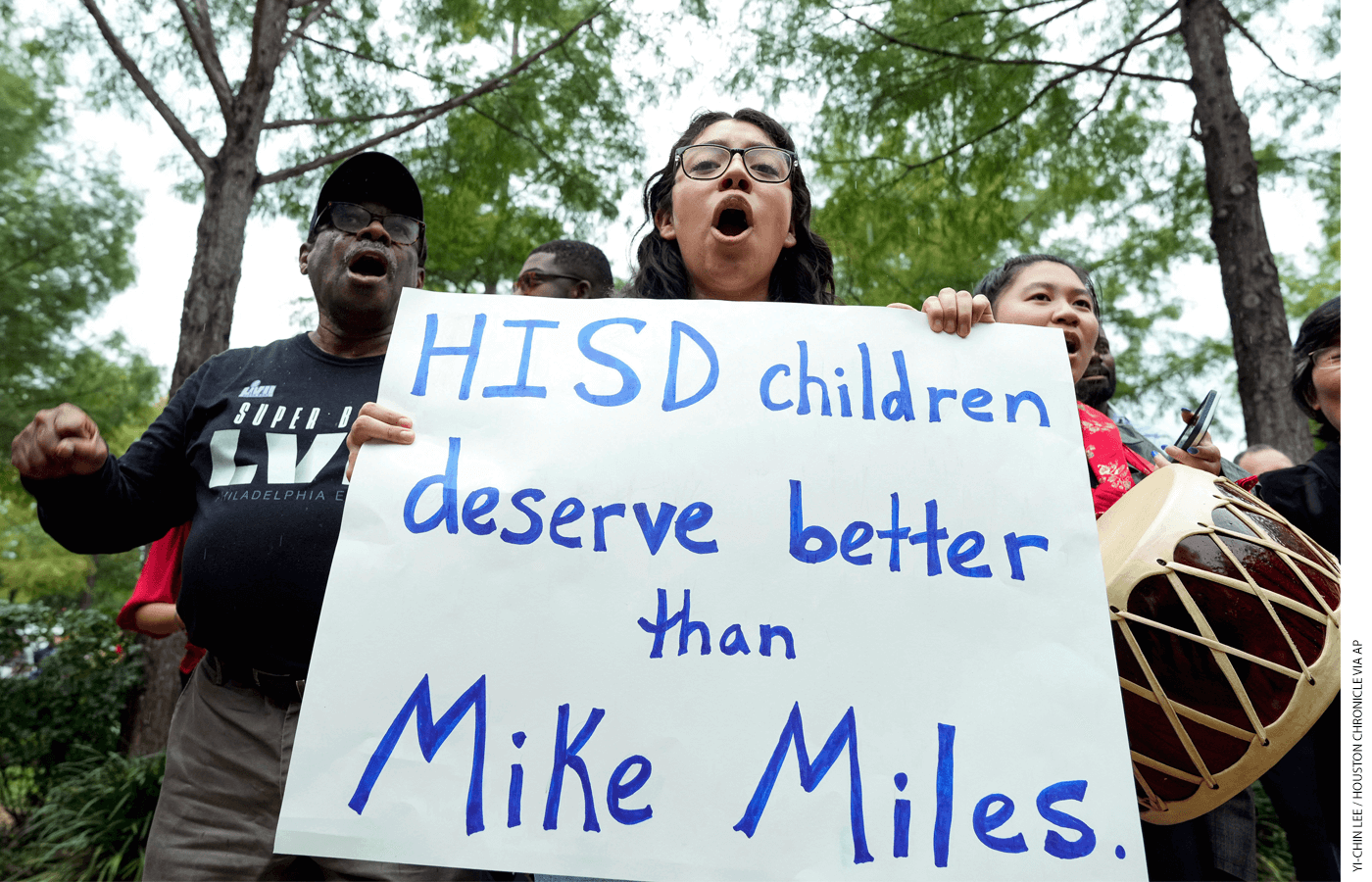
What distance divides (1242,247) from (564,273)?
4.50 meters

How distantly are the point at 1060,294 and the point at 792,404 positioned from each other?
3.15 ft

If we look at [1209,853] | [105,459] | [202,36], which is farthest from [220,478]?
[202,36]

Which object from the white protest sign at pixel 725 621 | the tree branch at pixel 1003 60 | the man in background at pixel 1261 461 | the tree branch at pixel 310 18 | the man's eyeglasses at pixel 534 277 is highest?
the tree branch at pixel 1003 60

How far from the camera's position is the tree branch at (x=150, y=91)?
4.99m

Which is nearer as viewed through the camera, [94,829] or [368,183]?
[368,183]

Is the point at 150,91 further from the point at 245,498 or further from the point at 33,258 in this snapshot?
the point at 245,498

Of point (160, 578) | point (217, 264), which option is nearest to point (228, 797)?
point (160, 578)

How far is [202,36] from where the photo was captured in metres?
5.06

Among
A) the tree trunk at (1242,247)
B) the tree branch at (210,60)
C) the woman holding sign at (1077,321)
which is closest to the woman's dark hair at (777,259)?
the woman holding sign at (1077,321)

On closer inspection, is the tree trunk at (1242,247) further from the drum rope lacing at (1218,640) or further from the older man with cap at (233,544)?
the older man with cap at (233,544)

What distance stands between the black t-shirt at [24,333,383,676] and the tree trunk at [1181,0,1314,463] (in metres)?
5.43

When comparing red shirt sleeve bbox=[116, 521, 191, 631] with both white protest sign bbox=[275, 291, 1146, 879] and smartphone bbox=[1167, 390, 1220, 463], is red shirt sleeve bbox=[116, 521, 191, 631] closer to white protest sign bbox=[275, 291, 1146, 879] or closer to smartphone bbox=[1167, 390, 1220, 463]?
white protest sign bbox=[275, 291, 1146, 879]

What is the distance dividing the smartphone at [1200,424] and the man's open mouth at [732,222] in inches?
37.0

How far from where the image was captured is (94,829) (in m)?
4.11
